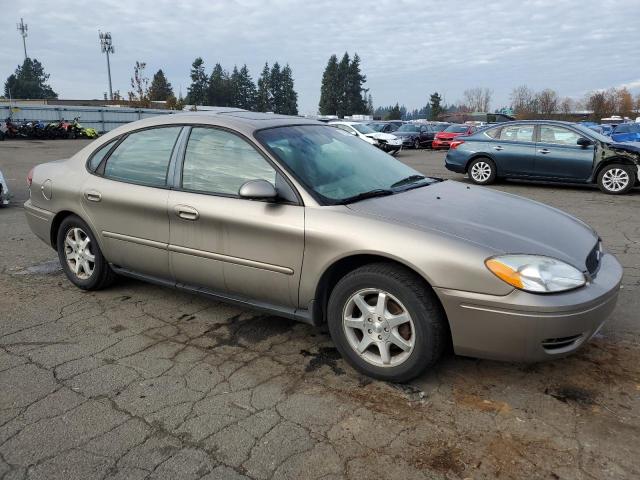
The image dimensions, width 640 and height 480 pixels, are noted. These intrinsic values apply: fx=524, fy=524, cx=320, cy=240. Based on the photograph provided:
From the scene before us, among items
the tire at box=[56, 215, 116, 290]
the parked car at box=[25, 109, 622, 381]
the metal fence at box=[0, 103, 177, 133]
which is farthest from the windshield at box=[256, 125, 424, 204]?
the metal fence at box=[0, 103, 177, 133]

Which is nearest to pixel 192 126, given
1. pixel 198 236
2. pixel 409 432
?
pixel 198 236

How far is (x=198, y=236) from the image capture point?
3654mm

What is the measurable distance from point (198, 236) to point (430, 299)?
5.55ft

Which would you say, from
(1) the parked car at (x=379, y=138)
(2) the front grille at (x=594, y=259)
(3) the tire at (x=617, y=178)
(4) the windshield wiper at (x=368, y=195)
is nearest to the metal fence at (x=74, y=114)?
(1) the parked car at (x=379, y=138)

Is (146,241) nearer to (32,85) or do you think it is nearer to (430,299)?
(430,299)

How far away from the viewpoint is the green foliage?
10756 cm

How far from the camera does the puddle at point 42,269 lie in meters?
5.25

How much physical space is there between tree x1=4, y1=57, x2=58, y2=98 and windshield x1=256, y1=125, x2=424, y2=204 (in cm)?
10468

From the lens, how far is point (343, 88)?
10756 cm

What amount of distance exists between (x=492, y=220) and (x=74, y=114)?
42264 millimetres

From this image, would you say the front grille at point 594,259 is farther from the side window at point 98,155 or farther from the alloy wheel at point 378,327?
the side window at point 98,155

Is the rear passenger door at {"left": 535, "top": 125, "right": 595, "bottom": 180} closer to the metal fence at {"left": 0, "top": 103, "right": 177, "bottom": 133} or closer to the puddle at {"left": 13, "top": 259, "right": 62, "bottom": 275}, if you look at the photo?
the puddle at {"left": 13, "top": 259, "right": 62, "bottom": 275}

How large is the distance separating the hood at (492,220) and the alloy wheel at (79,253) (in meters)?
2.57

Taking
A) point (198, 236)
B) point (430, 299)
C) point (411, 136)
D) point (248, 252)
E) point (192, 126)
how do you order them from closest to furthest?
point (430, 299)
point (248, 252)
point (198, 236)
point (192, 126)
point (411, 136)
